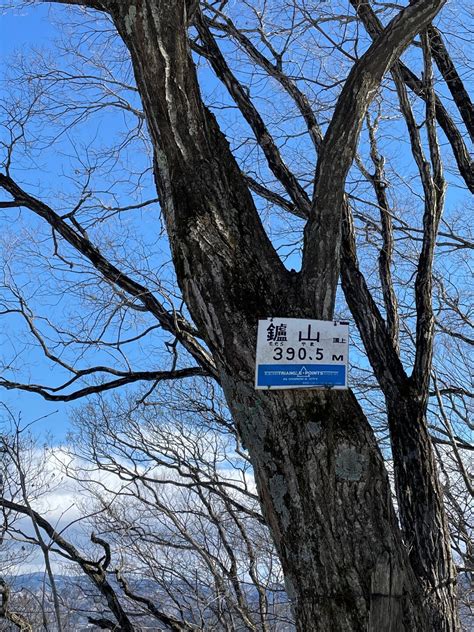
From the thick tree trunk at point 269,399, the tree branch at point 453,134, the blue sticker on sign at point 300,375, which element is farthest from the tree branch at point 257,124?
the blue sticker on sign at point 300,375

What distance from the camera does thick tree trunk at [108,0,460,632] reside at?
2166mm

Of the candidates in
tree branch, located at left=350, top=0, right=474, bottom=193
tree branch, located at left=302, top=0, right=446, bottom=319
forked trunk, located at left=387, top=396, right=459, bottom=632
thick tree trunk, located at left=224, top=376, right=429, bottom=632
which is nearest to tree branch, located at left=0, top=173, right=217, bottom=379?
forked trunk, located at left=387, top=396, right=459, bottom=632

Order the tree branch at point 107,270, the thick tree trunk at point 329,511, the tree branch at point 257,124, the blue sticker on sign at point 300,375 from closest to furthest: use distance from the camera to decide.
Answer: the thick tree trunk at point 329,511
the blue sticker on sign at point 300,375
the tree branch at point 107,270
the tree branch at point 257,124

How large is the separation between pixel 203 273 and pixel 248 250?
0.23 meters

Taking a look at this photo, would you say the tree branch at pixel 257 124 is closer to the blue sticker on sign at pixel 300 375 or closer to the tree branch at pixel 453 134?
the tree branch at pixel 453 134

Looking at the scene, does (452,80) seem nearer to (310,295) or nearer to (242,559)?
(310,295)

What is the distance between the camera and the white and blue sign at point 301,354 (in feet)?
8.02

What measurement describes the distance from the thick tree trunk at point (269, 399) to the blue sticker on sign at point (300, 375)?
0.04 meters

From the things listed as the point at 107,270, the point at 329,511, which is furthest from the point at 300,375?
the point at 107,270

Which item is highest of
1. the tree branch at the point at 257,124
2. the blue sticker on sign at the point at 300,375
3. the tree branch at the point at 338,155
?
the tree branch at the point at 257,124

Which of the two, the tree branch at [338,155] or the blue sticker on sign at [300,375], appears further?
the tree branch at [338,155]

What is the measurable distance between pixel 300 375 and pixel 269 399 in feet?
0.54

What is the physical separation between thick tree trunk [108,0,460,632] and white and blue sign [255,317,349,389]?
42mm

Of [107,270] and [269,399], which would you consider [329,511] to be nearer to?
[269,399]
